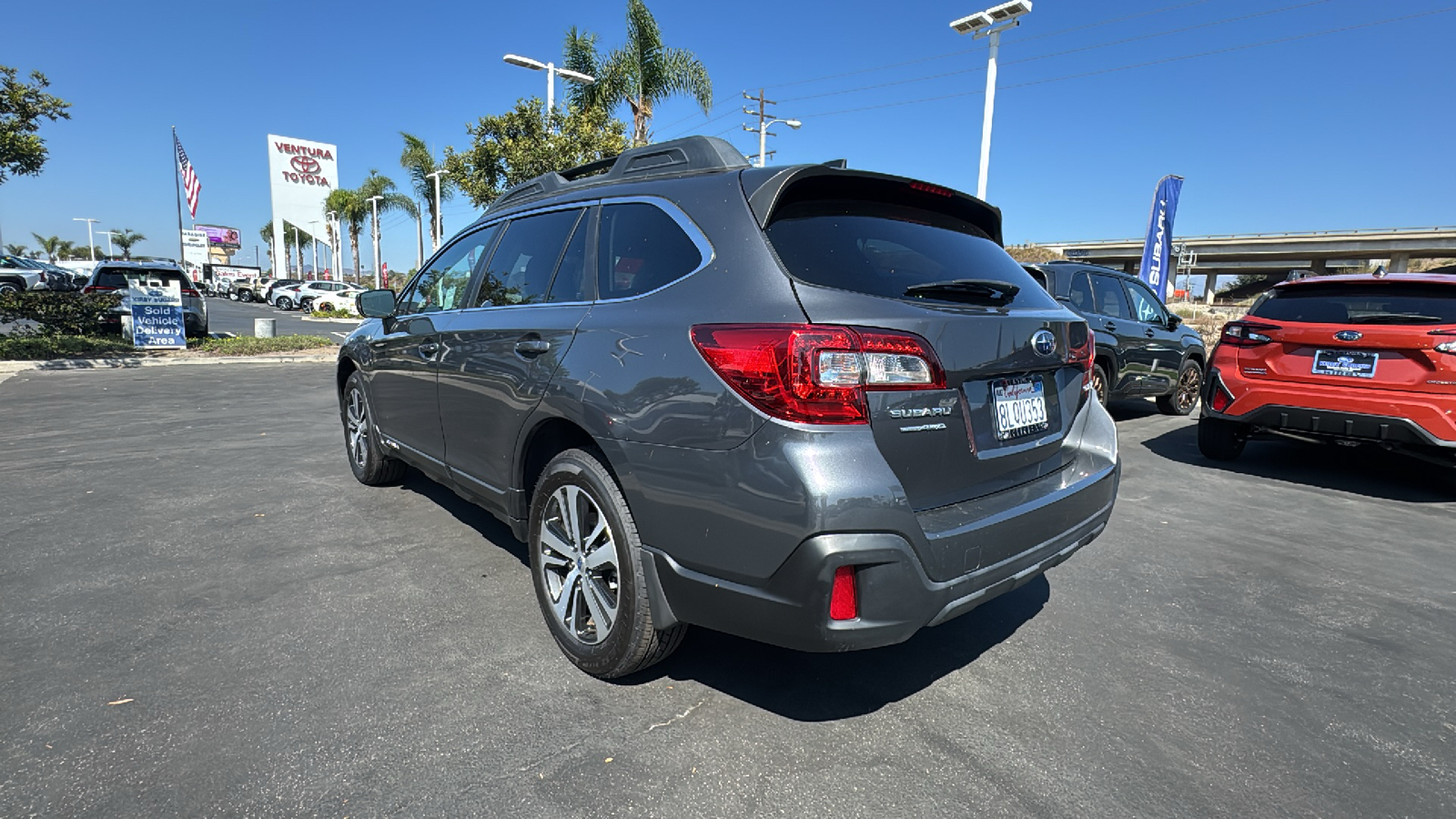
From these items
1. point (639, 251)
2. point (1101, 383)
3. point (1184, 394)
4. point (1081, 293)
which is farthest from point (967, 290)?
point (1184, 394)

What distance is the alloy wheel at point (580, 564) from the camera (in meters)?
2.55

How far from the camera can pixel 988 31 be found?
41.8 ft

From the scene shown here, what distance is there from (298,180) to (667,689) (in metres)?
74.6

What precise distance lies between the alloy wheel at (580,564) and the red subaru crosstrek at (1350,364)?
5.48 meters

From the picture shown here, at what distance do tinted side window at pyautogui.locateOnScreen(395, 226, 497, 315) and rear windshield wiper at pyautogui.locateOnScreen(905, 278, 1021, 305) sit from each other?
229 cm

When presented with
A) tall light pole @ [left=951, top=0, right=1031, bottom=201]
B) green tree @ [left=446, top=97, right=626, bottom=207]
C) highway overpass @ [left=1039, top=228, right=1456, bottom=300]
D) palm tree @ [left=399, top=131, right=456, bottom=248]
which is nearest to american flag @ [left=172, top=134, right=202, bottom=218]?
palm tree @ [left=399, top=131, right=456, bottom=248]

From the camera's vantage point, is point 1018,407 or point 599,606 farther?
point 599,606

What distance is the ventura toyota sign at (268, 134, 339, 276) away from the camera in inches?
2446

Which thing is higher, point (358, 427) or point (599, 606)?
point (358, 427)

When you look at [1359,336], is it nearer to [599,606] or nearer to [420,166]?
[599,606]

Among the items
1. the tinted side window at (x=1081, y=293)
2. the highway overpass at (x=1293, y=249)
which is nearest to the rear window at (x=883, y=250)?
the tinted side window at (x=1081, y=293)

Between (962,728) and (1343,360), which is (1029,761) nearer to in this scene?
(962,728)

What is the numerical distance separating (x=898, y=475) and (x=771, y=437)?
38 centimetres

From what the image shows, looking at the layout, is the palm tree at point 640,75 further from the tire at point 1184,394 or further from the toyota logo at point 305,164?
the toyota logo at point 305,164
